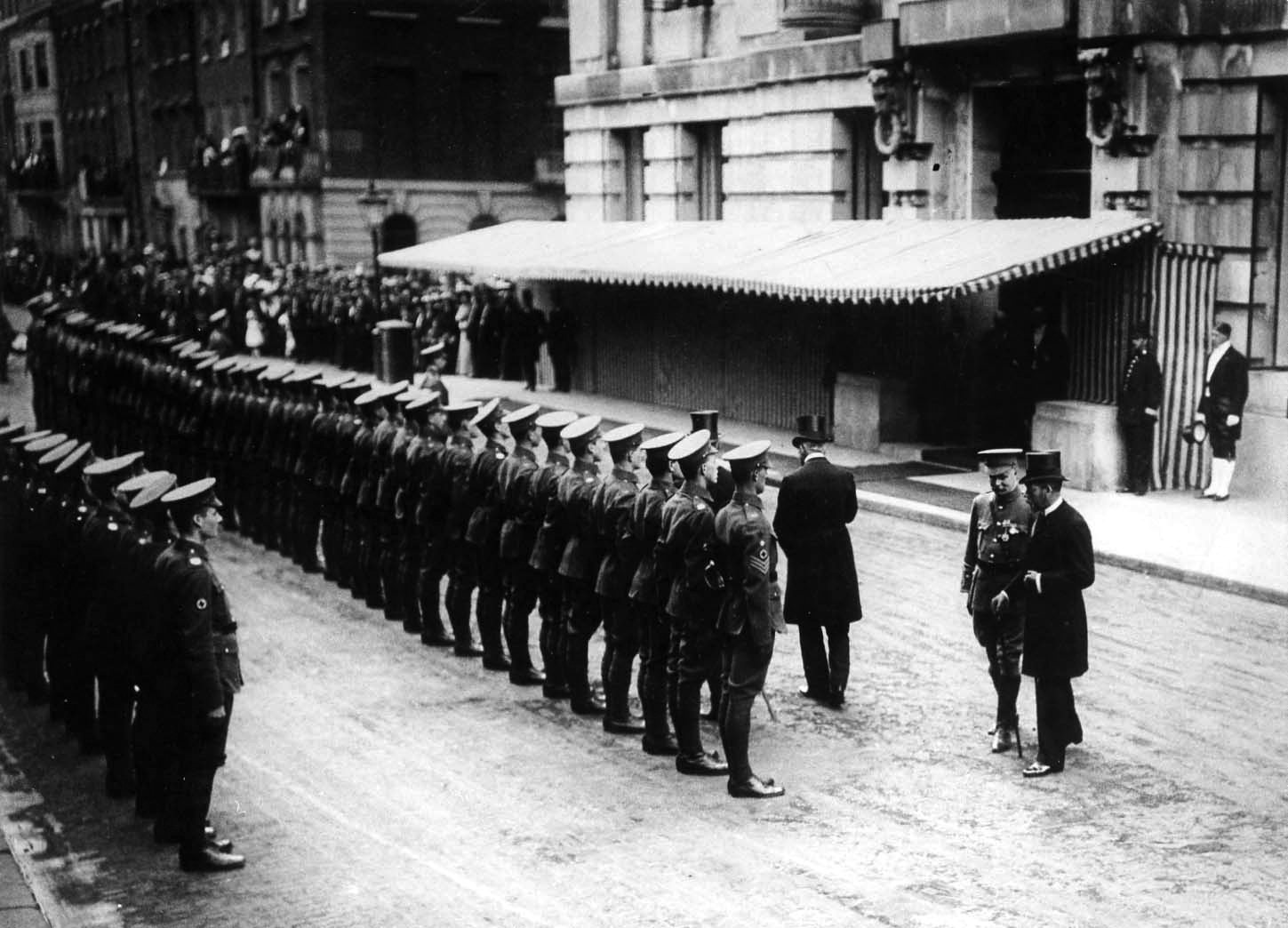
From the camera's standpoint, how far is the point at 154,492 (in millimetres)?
8445

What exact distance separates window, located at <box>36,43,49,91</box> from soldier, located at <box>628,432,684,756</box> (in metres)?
45.0

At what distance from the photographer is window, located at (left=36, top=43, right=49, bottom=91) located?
165 ft

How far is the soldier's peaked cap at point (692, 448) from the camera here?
952 cm

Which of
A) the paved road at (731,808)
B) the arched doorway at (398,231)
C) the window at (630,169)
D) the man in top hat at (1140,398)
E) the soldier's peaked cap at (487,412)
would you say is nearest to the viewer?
the paved road at (731,808)

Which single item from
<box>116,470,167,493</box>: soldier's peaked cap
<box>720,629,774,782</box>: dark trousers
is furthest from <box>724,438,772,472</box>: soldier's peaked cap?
<box>116,470,167,493</box>: soldier's peaked cap

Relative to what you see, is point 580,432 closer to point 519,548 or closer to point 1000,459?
point 519,548

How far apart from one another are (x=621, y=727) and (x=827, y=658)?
5.06 ft

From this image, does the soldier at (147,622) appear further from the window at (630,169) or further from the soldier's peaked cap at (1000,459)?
the window at (630,169)

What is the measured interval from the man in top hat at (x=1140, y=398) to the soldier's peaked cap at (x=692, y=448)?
9.10 meters

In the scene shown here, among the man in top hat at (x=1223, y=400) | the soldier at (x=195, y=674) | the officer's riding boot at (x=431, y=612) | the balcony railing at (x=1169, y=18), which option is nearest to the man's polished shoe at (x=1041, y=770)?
the soldier at (x=195, y=674)

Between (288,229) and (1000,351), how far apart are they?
103ft

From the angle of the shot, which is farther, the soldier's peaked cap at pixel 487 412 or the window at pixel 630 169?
the window at pixel 630 169

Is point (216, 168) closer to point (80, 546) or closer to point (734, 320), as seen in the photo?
point (734, 320)

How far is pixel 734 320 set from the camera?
25.2 m
